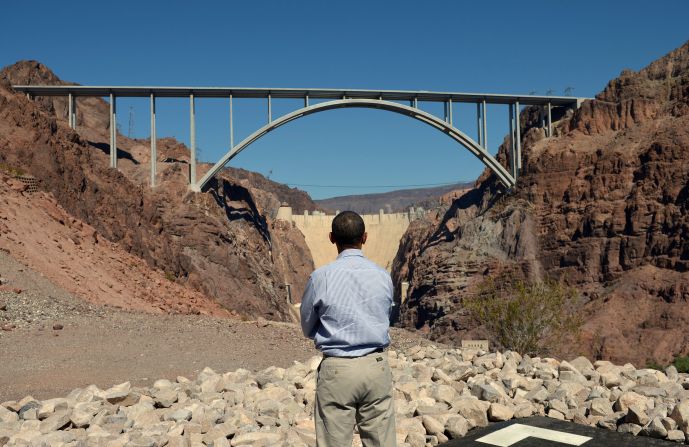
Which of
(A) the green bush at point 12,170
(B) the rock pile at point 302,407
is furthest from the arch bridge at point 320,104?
(B) the rock pile at point 302,407

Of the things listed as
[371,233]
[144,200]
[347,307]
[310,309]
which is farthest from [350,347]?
[371,233]

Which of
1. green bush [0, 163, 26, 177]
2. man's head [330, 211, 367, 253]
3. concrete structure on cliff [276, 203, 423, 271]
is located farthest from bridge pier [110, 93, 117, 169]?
concrete structure on cliff [276, 203, 423, 271]

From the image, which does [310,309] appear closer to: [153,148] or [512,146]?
[153,148]

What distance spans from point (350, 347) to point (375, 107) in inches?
1870

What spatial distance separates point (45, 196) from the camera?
26266 millimetres

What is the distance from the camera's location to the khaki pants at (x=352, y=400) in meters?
4.45

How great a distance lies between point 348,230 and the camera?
15.3 ft

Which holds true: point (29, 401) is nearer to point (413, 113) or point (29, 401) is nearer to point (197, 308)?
point (197, 308)

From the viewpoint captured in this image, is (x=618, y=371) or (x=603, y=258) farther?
(x=603, y=258)

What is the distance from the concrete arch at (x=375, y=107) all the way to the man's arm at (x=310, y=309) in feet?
141

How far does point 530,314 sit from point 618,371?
8.59m

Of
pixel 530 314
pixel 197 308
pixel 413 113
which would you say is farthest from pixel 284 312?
pixel 530 314

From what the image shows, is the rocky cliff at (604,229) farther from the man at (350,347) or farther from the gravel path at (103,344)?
the man at (350,347)

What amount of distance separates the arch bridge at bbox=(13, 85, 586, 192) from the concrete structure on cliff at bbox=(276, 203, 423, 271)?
160 feet
